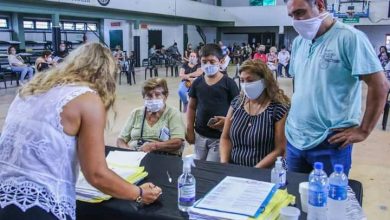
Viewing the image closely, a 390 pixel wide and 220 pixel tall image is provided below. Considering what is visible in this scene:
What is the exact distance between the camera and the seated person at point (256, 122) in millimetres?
2111

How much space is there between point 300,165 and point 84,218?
3.46 ft

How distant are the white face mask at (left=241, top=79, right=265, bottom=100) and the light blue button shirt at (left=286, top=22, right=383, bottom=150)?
1.18 ft

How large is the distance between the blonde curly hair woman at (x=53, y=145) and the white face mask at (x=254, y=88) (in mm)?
1058

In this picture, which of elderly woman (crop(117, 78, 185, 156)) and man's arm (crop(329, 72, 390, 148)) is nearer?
man's arm (crop(329, 72, 390, 148))

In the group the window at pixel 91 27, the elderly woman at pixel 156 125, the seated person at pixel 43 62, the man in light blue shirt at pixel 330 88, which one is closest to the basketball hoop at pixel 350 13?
the window at pixel 91 27

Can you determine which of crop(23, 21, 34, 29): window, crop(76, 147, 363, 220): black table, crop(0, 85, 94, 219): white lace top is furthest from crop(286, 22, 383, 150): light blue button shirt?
crop(23, 21, 34, 29): window

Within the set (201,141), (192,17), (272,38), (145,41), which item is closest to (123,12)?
(145,41)

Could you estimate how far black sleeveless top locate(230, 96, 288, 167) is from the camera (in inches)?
82.9

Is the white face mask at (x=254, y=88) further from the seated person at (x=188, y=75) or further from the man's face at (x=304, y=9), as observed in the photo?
the seated person at (x=188, y=75)

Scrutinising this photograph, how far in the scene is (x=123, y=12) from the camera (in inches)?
590

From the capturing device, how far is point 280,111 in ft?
7.03

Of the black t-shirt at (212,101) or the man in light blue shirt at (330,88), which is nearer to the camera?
the man in light blue shirt at (330,88)

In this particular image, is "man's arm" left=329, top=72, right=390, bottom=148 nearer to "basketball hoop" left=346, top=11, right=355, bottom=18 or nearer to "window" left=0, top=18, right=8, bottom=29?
"window" left=0, top=18, right=8, bottom=29

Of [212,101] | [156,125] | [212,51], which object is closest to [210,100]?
[212,101]
